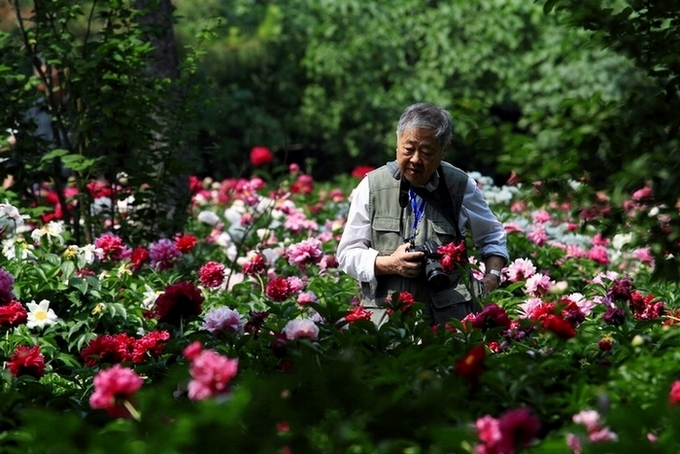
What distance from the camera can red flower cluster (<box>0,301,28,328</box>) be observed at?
13.4 ft

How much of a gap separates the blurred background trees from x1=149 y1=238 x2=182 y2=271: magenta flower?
71 centimetres

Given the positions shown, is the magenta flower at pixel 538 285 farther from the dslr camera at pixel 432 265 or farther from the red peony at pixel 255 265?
the red peony at pixel 255 265

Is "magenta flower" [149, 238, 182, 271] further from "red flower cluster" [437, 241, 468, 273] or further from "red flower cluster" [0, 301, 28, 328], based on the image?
"red flower cluster" [437, 241, 468, 273]

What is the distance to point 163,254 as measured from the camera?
579cm

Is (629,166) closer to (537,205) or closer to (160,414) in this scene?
(537,205)

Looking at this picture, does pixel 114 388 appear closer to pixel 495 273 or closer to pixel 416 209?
pixel 416 209

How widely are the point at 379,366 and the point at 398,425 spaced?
383 mm

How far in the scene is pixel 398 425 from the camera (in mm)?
2549

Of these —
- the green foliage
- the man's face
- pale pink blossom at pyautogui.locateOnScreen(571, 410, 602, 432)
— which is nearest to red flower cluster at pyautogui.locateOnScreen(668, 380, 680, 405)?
pale pink blossom at pyautogui.locateOnScreen(571, 410, 602, 432)

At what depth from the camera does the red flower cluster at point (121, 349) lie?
3553 millimetres

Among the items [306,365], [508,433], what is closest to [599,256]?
[306,365]

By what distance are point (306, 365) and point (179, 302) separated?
3.72 ft

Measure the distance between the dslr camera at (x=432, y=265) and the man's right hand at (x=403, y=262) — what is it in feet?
0.09

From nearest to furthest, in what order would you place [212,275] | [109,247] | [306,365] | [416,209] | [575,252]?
[306,365] → [416,209] → [212,275] → [109,247] → [575,252]
